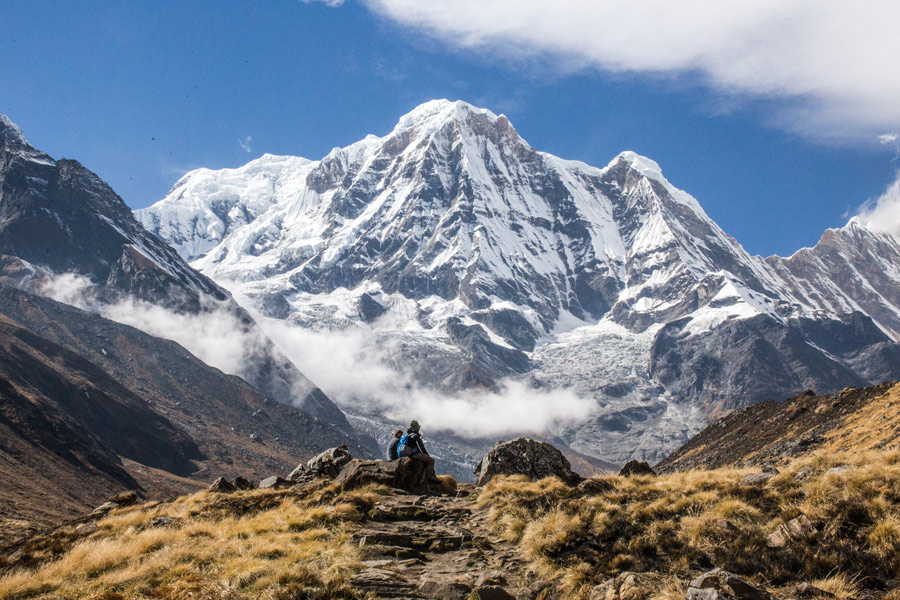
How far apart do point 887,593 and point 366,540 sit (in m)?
11.2

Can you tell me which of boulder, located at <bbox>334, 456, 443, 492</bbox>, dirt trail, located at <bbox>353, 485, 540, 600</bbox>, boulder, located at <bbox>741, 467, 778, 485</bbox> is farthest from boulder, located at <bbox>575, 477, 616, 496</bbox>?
boulder, located at <bbox>334, 456, 443, 492</bbox>

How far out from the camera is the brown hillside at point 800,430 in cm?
3450

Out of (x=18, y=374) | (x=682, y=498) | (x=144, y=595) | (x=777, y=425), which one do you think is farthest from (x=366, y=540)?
(x=18, y=374)

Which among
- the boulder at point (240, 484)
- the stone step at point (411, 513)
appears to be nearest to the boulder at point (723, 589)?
the stone step at point (411, 513)

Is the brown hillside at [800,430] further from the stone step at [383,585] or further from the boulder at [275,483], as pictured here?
the stone step at [383,585]

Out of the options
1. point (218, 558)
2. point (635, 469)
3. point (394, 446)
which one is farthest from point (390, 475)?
point (635, 469)

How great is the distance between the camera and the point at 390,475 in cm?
2517

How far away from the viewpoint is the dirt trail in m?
13.6

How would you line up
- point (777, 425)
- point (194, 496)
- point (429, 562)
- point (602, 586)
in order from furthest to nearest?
point (777, 425) → point (194, 496) → point (429, 562) → point (602, 586)

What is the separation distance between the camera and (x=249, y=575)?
1408 centimetres

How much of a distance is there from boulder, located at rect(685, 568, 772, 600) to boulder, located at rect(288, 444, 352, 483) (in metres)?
20.7

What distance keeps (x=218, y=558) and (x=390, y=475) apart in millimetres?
9952

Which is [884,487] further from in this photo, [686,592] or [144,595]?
[144,595]

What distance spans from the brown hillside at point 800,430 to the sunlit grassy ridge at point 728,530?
53.9ft
